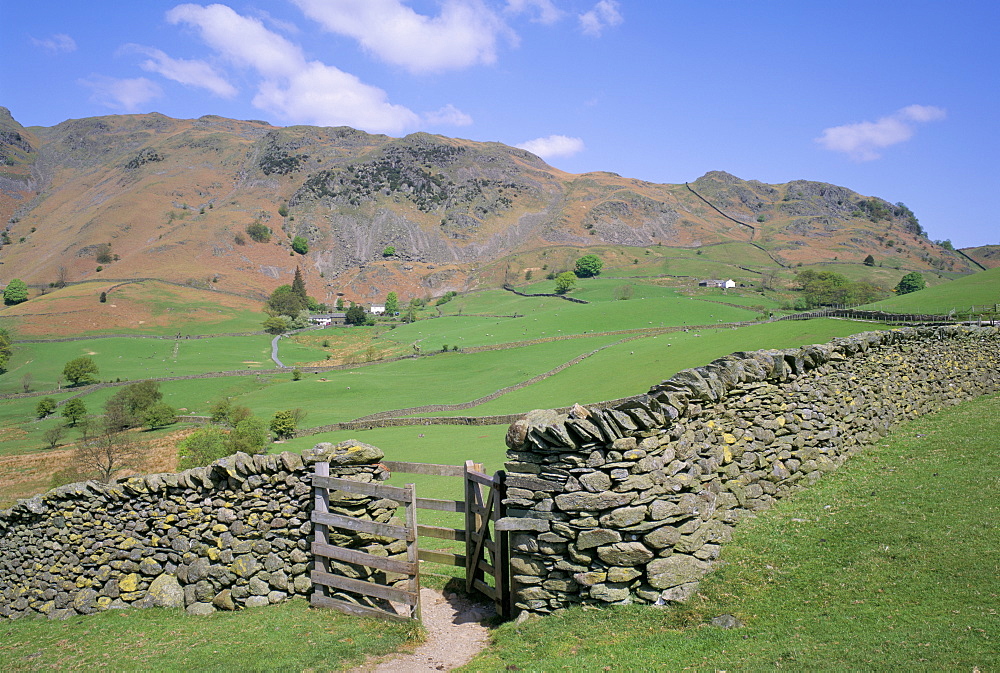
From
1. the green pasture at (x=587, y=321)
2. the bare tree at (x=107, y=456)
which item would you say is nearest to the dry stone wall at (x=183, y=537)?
the bare tree at (x=107, y=456)

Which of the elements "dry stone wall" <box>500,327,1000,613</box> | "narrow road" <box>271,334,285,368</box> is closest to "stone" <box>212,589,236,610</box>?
"dry stone wall" <box>500,327,1000,613</box>

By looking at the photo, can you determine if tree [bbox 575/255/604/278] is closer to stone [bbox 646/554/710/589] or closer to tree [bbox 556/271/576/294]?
tree [bbox 556/271/576/294]

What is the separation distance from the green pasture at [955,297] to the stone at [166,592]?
192ft

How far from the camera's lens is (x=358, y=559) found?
10352 millimetres

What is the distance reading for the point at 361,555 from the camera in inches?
405

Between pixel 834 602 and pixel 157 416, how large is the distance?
69622 mm

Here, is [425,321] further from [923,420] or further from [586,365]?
[923,420]

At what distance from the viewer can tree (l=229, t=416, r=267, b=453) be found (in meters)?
41.4

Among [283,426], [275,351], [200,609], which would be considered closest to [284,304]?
[275,351]

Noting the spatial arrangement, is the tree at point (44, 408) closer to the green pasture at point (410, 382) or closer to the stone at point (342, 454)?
the green pasture at point (410, 382)

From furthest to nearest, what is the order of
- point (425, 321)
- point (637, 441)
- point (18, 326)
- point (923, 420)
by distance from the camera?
1. point (425, 321)
2. point (18, 326)
3. point (923, 420)
4. point (637, 441)

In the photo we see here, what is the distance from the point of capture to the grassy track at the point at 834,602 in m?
6.75

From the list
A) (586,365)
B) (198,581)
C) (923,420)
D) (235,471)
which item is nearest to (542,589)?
(235,471)

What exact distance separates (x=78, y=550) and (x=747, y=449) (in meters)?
14.7
